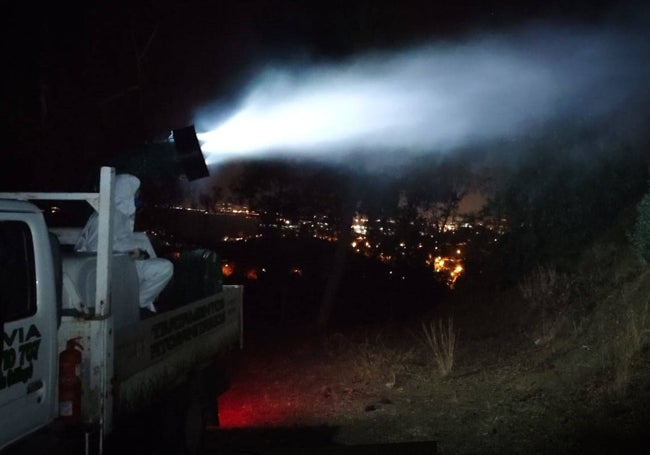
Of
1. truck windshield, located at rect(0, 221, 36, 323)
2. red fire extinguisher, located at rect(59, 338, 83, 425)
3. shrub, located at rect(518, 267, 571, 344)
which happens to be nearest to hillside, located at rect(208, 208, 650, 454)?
shrub, located at rect(518, 267, 571, 344)

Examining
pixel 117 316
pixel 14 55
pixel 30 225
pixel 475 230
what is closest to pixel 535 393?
pixel 117 316

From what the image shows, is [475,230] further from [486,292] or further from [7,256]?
[7,256]

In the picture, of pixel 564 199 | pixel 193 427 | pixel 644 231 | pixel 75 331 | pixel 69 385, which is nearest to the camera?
pixel 69 385

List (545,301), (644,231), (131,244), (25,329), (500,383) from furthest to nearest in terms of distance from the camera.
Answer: (545,301) → (644,231) → (500,383) → (131,244) → (25,329)

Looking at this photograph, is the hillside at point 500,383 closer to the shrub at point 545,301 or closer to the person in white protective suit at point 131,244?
the shrub at point 545,301

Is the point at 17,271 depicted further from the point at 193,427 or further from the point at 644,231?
the point at 644,231

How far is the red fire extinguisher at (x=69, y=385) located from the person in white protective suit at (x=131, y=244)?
1318 millimetres

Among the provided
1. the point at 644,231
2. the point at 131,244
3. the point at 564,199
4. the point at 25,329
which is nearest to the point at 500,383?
the point at 644,231

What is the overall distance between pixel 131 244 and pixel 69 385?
1603mm

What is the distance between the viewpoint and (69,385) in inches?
163

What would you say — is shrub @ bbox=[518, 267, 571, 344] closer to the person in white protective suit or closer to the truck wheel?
the truck wheel

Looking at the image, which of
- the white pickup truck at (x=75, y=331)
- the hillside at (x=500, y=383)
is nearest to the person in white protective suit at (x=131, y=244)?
the white pickup truck at (x=75, y=331)

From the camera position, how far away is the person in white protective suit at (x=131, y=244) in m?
5.46

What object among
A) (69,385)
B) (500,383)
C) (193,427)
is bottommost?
(500,383)
